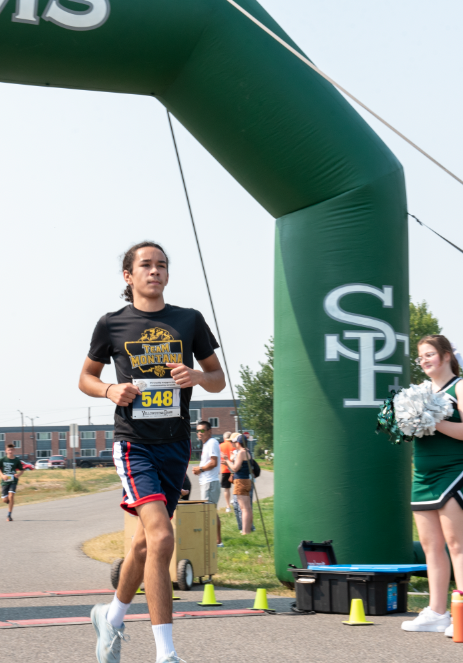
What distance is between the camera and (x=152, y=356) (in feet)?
14.0

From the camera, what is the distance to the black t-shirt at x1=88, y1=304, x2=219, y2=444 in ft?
13.7

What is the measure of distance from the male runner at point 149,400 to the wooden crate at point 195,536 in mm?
3604

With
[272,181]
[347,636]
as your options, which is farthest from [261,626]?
[272,181]

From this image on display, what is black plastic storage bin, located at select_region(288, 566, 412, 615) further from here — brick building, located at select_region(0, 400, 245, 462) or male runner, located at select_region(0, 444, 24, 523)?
brick building, located at select_region(0, 400, 245, 462)

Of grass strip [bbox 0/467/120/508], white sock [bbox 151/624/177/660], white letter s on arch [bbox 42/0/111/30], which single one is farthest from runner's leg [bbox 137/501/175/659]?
grass strip [bbox 0/467/120/508]

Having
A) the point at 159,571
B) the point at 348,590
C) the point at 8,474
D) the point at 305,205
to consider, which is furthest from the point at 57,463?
the point at 159,571

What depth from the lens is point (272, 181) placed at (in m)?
7.29

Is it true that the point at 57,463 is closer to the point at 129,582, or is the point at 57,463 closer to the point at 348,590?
the point at 348,590

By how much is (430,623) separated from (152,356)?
8.88ft

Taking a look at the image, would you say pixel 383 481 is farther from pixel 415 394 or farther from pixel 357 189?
pixel 357 189

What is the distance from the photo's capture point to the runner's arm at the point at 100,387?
412 centimetres

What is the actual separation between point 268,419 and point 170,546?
63906mm

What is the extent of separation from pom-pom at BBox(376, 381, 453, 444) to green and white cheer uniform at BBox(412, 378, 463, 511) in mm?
115

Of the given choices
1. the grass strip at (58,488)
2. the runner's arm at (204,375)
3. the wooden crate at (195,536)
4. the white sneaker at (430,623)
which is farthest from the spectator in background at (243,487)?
the grass strip at (58,488)
